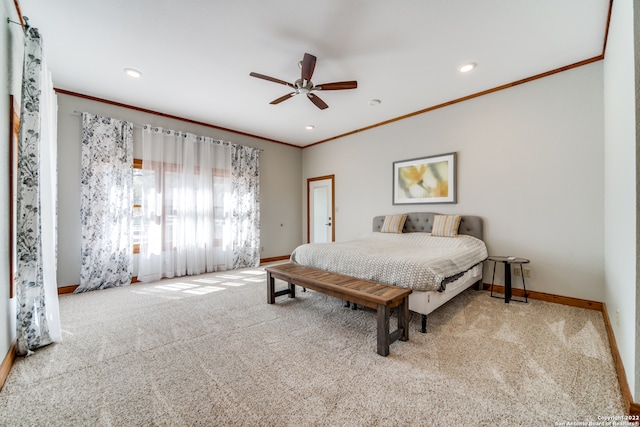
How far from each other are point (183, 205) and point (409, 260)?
Answer: 13.2 feet

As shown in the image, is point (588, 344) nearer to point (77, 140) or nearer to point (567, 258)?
point (567, 258)

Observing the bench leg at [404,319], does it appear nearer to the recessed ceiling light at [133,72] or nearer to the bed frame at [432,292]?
the bed frame at [432,292]

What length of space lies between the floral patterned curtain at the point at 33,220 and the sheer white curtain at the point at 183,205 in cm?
219

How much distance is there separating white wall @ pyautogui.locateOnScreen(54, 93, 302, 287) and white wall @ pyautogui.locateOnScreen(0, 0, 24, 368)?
2.05 m

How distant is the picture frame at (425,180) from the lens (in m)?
4.07

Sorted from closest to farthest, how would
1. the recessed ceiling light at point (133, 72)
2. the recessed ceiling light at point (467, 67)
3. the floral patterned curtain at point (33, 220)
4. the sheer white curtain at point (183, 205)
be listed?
1. the floral patterned curtain at point (33, 220)
2. the recessed ceiling light at point (467, 67)
3. the recessed ceiling light at point (133, 72)
4. the sheer white curtain at point (183, 205)

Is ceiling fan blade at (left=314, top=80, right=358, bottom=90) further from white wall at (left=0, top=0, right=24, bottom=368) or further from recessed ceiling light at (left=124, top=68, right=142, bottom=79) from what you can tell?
white wall at (left=0, top=0, right=24, bottom=368)

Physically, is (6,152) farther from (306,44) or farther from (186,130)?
(186,130)

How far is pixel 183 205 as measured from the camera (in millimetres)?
4691

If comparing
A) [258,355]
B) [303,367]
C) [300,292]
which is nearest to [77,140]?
[300,292]

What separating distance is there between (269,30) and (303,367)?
9.67 ft

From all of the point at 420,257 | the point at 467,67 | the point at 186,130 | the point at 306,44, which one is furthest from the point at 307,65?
Answer: the point at 186,130

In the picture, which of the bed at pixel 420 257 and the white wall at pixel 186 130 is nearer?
the bed at pixel 420 257

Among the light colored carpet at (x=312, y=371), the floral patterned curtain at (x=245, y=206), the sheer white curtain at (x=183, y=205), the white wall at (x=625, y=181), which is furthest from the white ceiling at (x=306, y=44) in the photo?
the light colored carpet at (x=312, y=371)
